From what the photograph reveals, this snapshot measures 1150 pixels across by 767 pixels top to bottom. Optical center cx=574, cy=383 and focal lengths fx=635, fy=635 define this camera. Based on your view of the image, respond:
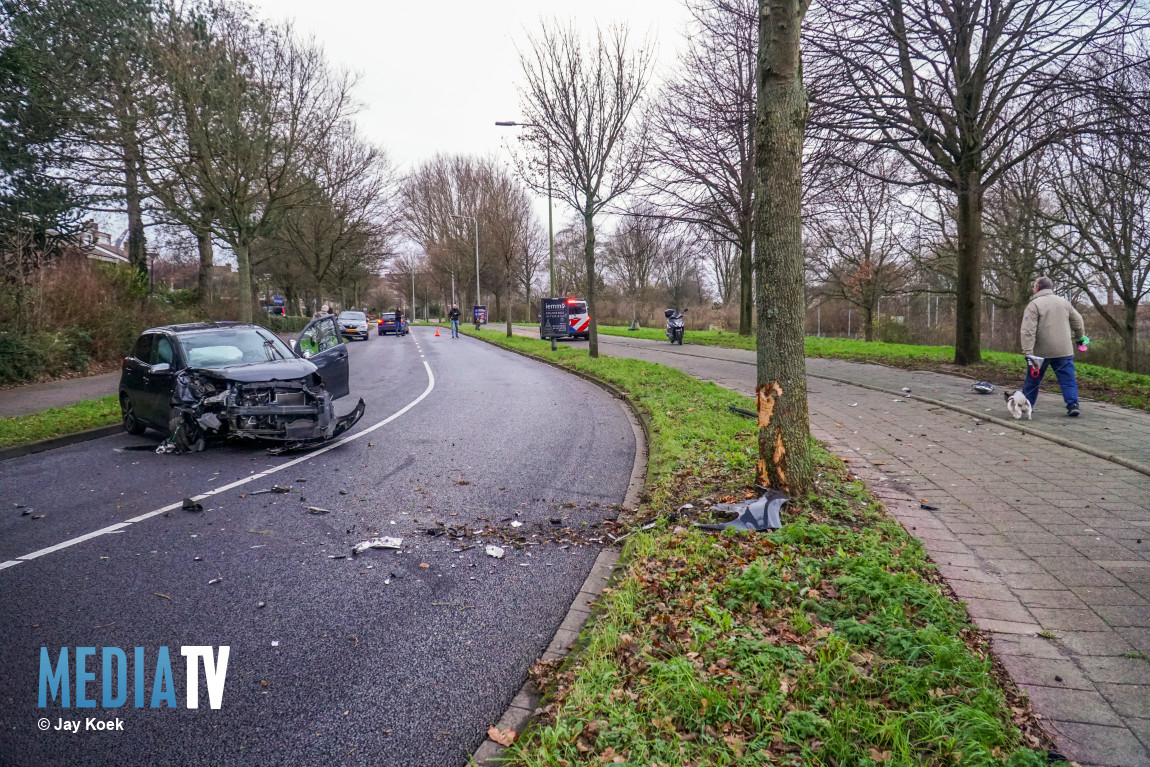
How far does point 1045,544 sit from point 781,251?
2.69 metres

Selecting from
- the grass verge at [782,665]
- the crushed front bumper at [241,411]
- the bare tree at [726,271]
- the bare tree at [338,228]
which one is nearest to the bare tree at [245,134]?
the bare tree at [338,228]

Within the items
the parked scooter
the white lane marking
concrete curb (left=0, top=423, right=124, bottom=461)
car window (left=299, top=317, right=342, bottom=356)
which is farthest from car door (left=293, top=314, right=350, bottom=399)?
the parked scooter

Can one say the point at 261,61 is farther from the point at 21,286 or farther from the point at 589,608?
the point at 589,608

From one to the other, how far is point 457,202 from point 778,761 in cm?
5582

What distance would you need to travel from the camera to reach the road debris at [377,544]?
179 inches

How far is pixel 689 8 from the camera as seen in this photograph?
A: 12859 mm

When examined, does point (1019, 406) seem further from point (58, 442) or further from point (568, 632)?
point (58, 442)

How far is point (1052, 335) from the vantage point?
8.10 metres

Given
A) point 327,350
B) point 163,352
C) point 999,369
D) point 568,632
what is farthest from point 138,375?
point 999,369

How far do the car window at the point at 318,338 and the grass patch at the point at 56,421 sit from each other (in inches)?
116

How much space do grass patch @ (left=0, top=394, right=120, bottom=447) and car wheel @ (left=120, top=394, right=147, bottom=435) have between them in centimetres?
52

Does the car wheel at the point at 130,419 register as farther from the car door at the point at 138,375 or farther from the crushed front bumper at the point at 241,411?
the crushed front bumper at the point at 241,411

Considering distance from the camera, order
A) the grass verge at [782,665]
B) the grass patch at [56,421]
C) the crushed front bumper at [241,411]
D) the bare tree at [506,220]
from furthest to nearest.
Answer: the bare tree at [506,220]
the grass patch at [56,421]
the crushed front bumper at [241,411]
the grass verge at [782,665]

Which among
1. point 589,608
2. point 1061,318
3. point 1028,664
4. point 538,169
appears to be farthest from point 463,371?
point 1028,664
